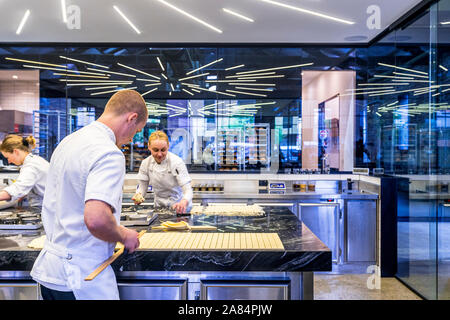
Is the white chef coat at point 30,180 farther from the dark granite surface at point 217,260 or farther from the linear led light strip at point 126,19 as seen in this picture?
the linear led light strip at point 126,19

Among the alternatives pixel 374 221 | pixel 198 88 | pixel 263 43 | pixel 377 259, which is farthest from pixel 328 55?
pixel 377 259

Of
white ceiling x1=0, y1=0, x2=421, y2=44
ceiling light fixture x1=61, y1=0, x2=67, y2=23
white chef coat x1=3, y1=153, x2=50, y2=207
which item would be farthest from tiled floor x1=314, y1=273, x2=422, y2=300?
ceiling light fixture x1=61, y1=0, x2=67, y2=23

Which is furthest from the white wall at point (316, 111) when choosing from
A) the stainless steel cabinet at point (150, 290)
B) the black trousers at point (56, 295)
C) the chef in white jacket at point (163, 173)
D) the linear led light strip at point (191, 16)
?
the black trousers at point (56, 295)

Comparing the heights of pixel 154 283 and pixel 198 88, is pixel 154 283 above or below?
below

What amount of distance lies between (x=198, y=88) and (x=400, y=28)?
267 centimetres

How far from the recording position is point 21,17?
425 centimetres

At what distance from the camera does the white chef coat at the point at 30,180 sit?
295 cm

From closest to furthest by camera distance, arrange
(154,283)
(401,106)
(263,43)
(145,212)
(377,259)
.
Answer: (154,283) → (145,212) → (401,106) → (377,259) → (263,43)

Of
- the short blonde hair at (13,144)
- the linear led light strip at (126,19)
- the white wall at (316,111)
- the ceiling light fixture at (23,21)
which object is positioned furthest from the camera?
the white wall at (316,111)

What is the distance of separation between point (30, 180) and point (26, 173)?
0.07 m

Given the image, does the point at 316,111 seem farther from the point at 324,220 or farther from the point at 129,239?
the point at 129,239

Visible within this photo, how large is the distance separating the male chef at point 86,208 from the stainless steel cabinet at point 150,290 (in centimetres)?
35

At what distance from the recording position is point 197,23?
4.39 m

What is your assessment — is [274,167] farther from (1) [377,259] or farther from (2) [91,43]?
(2) [91,43]
